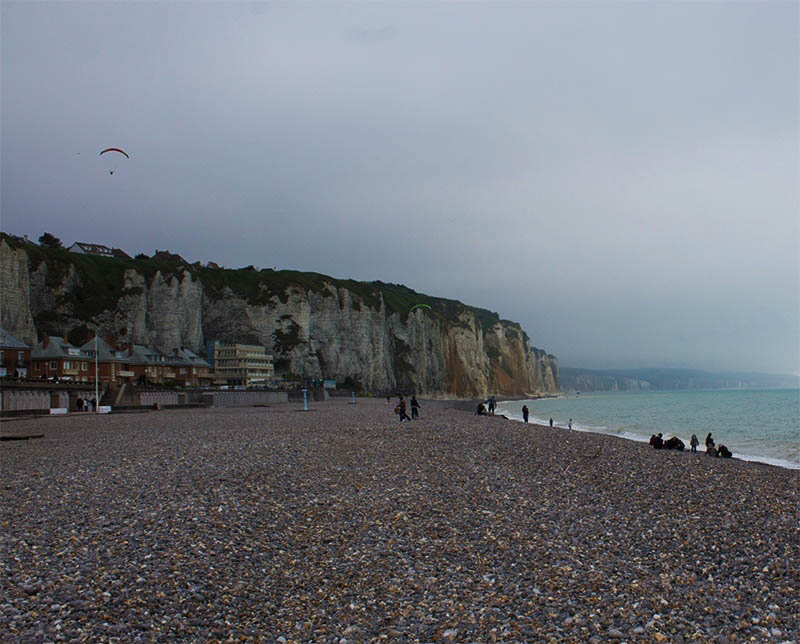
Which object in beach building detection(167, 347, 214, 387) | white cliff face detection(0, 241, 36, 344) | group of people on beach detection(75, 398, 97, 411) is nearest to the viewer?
group of people on beach detection(75, 398, 97, 411)

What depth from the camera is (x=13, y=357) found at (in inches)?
1991

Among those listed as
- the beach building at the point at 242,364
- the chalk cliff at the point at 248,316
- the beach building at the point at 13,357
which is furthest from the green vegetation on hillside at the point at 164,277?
the beach building at the point at 13,357

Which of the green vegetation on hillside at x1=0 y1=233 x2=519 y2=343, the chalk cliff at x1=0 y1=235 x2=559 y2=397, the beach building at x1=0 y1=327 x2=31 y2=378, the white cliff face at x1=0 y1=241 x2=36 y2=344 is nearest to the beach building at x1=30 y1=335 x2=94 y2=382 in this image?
the beach building at x1=0 y1=327 x2=31 y2=378

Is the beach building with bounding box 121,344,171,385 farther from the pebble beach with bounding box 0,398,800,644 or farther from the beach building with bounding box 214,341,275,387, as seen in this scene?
the pebble beach with bounding box 0,398,800,644

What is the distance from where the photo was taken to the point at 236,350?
76688 millimetres

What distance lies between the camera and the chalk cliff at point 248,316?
6444 centimetres

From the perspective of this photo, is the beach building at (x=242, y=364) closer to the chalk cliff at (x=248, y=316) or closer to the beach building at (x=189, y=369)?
the chalk cliff at (x=248, y=316)

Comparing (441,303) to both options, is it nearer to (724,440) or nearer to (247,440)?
(724,440)

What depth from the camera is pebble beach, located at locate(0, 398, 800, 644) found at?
638cm

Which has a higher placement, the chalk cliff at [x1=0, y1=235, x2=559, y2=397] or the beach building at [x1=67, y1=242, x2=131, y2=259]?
the beach building at [x1=67, y1=242, x2=131, y2=259]

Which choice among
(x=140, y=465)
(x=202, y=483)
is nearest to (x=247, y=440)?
(x=140, y=465)

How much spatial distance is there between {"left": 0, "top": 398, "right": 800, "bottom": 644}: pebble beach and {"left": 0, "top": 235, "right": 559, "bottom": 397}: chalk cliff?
5658 centimetres

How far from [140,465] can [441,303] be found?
116 meters

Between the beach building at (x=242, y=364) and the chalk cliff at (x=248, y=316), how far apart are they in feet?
6.68
